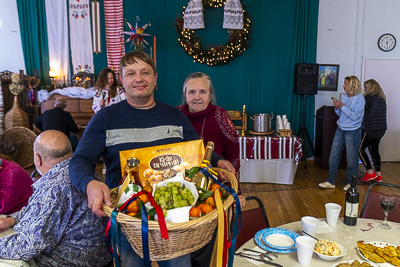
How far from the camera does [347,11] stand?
19.8ft

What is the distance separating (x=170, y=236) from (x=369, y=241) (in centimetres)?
111

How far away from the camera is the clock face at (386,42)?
5988 mm

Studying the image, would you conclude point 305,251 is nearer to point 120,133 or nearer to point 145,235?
point 145,235

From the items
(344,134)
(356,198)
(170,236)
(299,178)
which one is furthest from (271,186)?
(170,236)

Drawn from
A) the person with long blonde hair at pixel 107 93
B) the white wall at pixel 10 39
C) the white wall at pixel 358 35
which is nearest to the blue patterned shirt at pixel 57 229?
the person with long blonde hair at pixel 107 93

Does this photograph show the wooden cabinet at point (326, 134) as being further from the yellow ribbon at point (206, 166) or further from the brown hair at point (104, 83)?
the yellow ribbon at point (206, 166)

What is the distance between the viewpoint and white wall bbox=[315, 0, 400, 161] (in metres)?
5.98

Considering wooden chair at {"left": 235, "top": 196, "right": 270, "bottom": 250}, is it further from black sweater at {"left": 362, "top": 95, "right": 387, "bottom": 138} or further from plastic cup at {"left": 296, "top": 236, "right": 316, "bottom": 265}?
black sweater at {"left": 362, "top": 95, "right": 387, "bottom": 138}

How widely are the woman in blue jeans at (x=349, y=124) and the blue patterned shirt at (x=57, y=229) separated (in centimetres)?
376

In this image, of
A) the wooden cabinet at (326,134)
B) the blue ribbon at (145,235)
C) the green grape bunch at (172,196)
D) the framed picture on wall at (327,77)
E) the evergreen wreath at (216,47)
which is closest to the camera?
the blue ribbon at (145,235)

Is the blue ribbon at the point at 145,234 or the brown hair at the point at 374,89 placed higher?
the brown hair at the point at 374,89

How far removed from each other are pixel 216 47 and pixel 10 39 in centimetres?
438

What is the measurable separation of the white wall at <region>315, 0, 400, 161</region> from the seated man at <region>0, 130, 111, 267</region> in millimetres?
5676

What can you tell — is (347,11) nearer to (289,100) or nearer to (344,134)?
(289,100)
